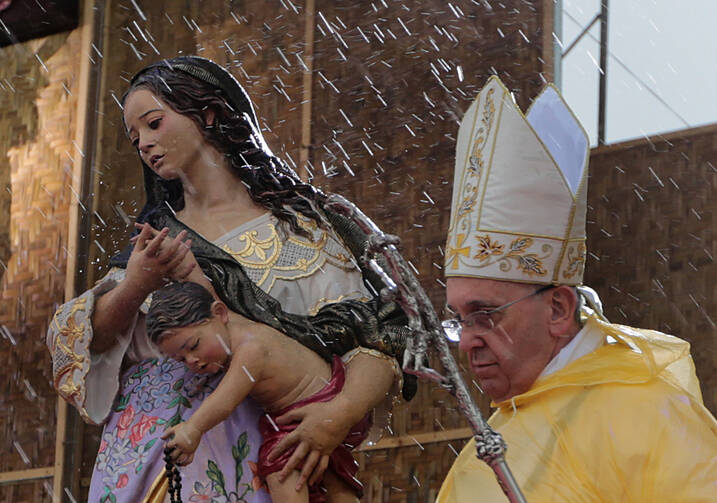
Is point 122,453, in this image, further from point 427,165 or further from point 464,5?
point 464,5

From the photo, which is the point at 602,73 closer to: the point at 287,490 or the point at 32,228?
the point at 287,490

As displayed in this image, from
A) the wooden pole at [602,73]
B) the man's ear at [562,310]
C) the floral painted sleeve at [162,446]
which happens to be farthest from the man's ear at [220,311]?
the wooden pole at [602,73]

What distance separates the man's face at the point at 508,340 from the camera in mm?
2033

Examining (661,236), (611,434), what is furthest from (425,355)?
(661,236)

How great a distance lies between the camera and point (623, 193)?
333 cm

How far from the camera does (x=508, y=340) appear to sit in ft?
6.67

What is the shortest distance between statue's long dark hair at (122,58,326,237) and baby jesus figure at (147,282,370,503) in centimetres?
31

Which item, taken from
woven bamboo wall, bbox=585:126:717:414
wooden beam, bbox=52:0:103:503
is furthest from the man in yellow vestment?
wooden beam, bbox=52:0:103:503

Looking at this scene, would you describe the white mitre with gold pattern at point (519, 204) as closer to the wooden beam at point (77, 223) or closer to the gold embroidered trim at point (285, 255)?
the gold embroidered trim at point (285, 255)

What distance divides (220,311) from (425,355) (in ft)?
2.42

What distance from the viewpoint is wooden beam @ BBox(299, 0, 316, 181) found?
379cm

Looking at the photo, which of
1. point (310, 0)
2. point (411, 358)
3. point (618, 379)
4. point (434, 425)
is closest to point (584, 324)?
point (618, 379)

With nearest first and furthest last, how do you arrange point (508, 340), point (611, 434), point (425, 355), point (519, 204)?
1. point (425, 355)
2. point (611, 434)
3. point (508, 340)
4. point (519, 204)

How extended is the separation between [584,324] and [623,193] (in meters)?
1.30
